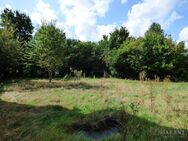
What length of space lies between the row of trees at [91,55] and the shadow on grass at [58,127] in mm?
11123

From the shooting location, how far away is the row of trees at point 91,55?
21016 mm

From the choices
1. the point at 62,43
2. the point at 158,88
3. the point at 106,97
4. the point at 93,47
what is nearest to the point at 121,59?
the point at 93,47

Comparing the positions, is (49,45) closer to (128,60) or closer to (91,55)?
(128,60)

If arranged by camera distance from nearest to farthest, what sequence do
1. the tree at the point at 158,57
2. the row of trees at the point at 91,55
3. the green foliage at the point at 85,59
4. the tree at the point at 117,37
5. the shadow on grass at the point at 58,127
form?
1. the shadow on grass at the point at 58,127
2. the row of trees at the point at 91,55
3. the tree at the point at 158,57
4. the green foliage at the point at 85,59
5. the tree at the point at 117,37

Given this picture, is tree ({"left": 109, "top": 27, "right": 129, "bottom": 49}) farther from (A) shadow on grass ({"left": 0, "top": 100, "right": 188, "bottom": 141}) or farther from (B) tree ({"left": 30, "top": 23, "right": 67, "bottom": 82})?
(A) shadow on grass ({"left": 0, "top": 100, "right": 188, "bottom": 141})

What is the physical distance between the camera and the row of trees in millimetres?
21016

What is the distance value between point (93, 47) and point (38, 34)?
48.8 feet

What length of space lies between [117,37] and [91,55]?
485cm

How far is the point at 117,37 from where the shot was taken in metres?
36.5

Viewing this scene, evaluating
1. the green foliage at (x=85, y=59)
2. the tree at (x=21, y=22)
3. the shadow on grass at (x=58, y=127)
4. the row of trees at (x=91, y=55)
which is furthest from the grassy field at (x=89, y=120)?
the tree at (x=21, y=22)

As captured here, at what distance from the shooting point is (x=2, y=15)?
139 feet

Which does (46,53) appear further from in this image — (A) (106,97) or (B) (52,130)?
(B) (52,130)

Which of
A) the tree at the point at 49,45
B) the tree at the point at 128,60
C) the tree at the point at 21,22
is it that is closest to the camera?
the tree at the point at 49,45

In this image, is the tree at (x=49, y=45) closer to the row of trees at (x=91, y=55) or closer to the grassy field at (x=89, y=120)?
the row of trees at (x=91, y=55)
